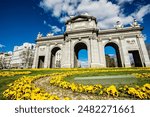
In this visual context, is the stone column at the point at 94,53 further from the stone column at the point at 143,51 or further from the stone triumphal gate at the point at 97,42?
the stone column at the point at 143,51

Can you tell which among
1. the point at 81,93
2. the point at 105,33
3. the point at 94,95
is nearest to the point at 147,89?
the point at 94,95

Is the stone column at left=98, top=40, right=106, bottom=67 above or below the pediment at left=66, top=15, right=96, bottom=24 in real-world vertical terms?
below

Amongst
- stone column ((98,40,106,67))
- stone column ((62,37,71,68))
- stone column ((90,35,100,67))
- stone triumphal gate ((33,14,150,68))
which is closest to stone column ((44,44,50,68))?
stone triumphal gate ((33,14,150,68))

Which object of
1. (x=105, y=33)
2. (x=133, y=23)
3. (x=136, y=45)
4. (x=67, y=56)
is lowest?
(x=67, y=56)

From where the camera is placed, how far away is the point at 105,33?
35.4 meters

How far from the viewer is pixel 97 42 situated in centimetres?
3475

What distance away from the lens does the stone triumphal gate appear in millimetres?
32125

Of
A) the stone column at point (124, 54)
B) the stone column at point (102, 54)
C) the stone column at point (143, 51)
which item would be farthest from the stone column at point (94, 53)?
the stone column at point (143, 51)

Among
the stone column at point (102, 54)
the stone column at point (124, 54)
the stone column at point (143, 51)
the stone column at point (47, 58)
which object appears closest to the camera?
the stone column at point (143, 51)

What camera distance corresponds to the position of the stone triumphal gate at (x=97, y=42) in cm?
3212

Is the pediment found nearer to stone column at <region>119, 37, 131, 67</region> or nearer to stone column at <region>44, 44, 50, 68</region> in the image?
stone column at <region>119, 37, 131, 67</region>

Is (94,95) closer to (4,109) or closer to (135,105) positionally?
(135,105)

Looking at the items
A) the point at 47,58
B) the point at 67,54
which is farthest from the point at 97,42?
the point at 47,58

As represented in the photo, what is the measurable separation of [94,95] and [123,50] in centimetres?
2868
